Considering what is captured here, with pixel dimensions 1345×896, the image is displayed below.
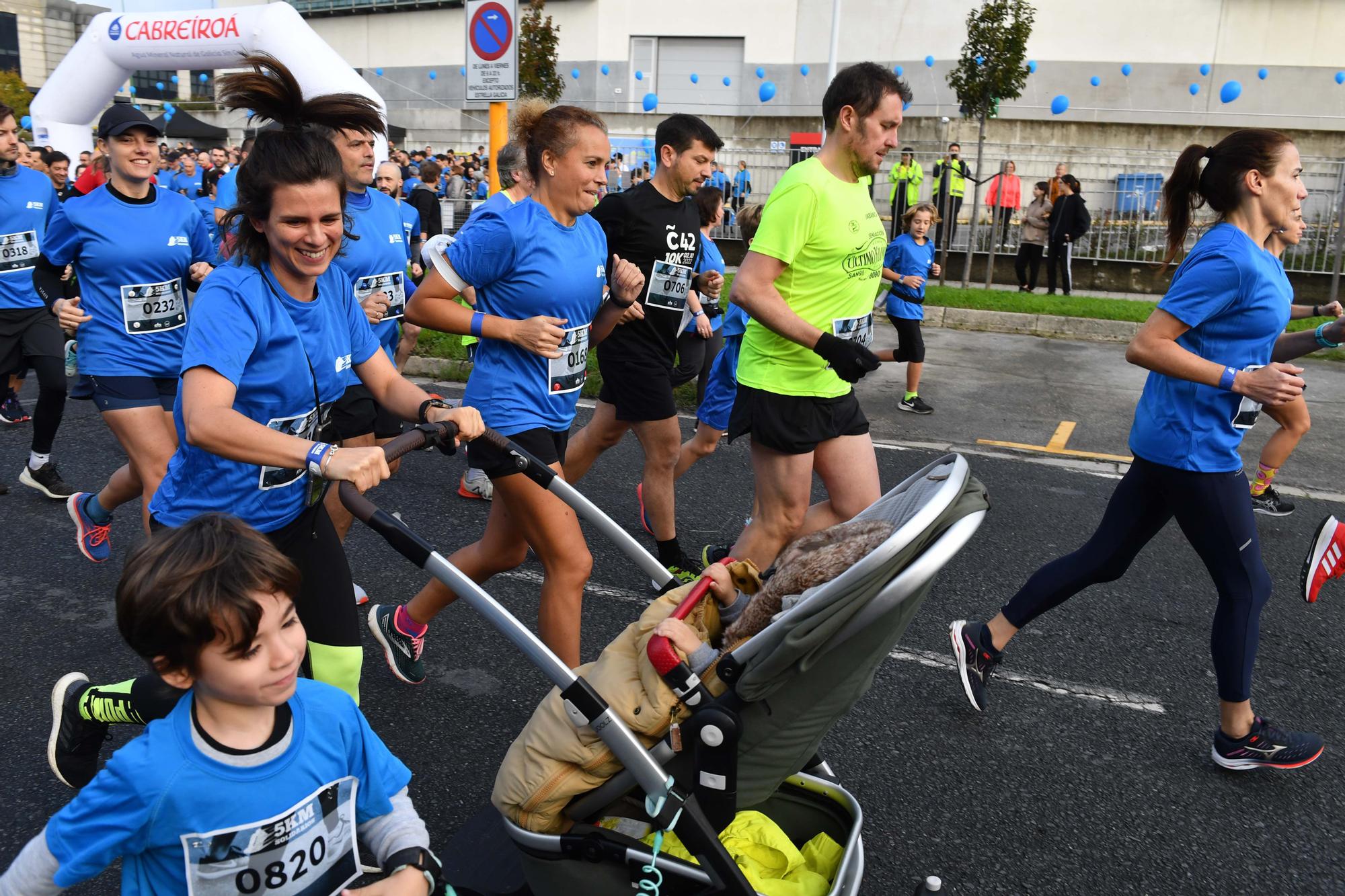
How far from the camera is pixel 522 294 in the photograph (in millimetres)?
3680

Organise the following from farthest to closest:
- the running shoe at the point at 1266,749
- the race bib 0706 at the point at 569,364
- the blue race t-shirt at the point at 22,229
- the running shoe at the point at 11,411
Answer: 1. the running shoe at the point at 11,411
2. the blue race t-shirt at the point at 22,229
3. the race bib 0706 at the point at 569,364
4. the running shoe at the point at 1266,749

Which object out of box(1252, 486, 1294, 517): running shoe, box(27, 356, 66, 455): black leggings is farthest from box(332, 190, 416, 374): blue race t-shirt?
box(1252, 486, 1294, 517): running shoe

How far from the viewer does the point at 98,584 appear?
4.79 metres

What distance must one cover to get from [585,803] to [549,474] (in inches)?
40.7

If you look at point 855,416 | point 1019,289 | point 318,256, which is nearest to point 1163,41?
point 1019,289

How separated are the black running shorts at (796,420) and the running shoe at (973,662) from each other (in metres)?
0.86

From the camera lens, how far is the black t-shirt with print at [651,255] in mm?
5168

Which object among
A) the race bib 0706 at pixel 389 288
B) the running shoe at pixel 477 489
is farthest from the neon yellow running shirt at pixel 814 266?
the running shoe at pixel 477 489

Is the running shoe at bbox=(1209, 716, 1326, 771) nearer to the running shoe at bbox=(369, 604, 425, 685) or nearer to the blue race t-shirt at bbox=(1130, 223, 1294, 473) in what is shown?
the blue race t-shirt at bbox=(1130, 223, 1294, 473)

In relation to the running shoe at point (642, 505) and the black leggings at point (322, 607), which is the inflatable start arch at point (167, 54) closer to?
the running shoe at point (642, 505)

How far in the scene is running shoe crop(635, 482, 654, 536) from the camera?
524cm

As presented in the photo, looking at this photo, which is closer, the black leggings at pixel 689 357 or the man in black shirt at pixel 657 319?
the man in black shirt at pixel 657 319

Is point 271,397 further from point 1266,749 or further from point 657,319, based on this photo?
point 1266,749

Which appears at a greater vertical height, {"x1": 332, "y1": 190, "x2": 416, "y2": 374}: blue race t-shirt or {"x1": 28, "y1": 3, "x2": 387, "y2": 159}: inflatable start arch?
{"x1": 28, "y1": 3, "x2": 387, "y2": 159}: inflatable start arch
